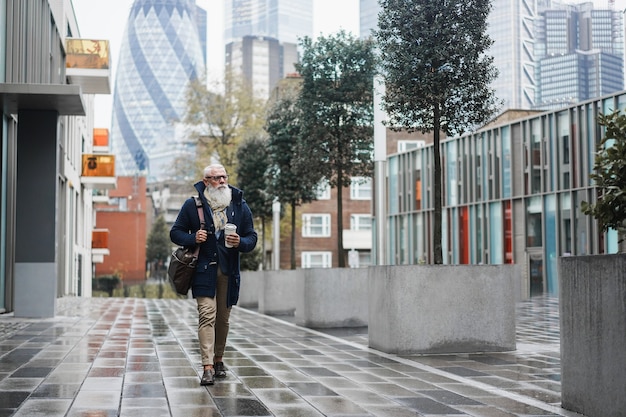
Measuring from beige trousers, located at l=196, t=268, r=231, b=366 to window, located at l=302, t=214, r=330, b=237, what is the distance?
61776mm

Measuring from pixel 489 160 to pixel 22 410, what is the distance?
41.3 m

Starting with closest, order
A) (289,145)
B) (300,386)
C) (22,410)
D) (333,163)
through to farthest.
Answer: (22,410), (300,386), (333,163), (289,145)

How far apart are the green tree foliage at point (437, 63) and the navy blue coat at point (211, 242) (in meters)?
4.32

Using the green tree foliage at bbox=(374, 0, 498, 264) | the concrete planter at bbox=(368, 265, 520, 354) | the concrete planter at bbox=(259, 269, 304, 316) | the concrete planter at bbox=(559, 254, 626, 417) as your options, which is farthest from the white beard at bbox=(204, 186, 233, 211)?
the concrete planter at bbox=(259, 269, 304, 316)

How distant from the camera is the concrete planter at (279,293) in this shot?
75.8 ft

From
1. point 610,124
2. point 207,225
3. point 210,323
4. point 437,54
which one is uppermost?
point 437,54

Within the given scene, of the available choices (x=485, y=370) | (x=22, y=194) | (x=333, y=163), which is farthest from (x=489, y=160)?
(x=485, y=370)

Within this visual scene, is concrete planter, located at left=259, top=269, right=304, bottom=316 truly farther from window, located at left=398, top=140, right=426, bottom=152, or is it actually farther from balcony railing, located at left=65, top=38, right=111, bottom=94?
window, located at left=398, top=140, right=426, bottom=152

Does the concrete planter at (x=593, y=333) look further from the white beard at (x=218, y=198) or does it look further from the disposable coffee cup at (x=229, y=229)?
the white beard at (x=218, y=198)

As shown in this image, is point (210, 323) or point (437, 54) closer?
point (210, 323)

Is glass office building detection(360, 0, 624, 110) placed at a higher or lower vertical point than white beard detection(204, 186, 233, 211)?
higher

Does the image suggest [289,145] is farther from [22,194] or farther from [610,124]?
[610,124]

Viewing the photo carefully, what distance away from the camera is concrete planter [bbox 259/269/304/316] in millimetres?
23094

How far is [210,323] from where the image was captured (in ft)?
27.8
